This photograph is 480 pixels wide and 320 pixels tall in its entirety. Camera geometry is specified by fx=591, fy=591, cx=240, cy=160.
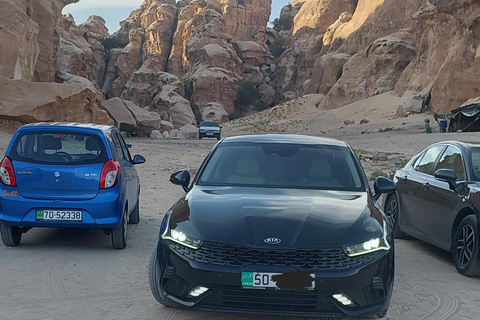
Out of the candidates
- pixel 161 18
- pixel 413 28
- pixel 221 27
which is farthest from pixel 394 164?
pixel 161 18

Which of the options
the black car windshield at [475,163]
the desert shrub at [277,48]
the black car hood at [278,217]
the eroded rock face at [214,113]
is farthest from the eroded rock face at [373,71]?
the black car hood at [278,217]

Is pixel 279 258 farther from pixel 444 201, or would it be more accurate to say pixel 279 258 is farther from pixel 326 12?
pixel 326 12

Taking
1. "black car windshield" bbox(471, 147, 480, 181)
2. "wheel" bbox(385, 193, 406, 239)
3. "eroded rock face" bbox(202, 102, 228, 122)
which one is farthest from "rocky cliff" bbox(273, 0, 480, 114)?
"black car windshield" bbox(471, 147, 480, 181)

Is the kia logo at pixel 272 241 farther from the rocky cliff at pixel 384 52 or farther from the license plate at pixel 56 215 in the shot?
the rocky cliff at pixel 384 52

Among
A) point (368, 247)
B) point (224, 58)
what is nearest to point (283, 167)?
point (368, 247)

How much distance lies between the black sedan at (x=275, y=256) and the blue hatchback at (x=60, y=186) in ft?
7.47

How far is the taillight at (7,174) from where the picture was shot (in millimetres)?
7039

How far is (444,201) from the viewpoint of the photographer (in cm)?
710

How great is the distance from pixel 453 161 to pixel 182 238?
4340 millimetres

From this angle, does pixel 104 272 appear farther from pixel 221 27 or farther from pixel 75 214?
pixel 221 27

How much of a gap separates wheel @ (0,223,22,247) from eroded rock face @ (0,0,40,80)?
80.9 feet

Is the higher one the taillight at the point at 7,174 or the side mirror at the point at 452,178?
the side mirror at the point at 452,178

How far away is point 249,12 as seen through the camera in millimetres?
97312

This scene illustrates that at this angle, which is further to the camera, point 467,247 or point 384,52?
point 384,52
